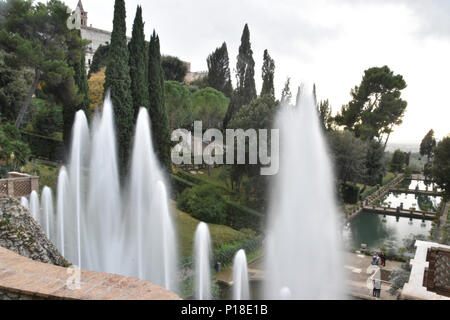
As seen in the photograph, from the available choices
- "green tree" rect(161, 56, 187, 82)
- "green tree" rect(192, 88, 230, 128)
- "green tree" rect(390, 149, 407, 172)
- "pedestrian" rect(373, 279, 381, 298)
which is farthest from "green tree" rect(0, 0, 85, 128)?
"green tree" rect(390, 149, 407, 172)

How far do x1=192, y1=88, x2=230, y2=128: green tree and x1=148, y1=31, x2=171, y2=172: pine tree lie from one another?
1078 centimetres

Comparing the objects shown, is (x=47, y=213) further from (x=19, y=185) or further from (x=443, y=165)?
(x=443, y=165)

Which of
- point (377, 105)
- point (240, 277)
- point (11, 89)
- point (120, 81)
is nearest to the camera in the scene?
point (240, 277)

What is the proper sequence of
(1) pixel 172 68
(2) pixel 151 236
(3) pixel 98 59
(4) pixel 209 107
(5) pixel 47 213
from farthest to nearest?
(1) pixel 172 68, (3) pixel 98 59, (4) pixel 209 107, (5) pixel 47 213, (2) pixel 151 236

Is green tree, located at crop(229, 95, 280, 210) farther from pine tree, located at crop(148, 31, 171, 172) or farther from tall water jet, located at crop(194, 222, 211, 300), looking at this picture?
tall water jet, located at crop(194, 222, 211, 300)

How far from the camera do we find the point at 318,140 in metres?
11.4

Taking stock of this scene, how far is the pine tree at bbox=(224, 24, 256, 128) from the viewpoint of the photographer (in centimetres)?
2666

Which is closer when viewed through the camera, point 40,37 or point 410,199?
point 40,37

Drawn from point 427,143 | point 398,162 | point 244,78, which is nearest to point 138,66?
point 244,78

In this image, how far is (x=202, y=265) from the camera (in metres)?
10.4

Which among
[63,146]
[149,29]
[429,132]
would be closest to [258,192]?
[149,29]

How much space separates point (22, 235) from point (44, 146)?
67.3ft

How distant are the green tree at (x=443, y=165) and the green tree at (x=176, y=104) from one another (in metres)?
17.2

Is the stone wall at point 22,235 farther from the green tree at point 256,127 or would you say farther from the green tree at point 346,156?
the green tree at point 346,156
